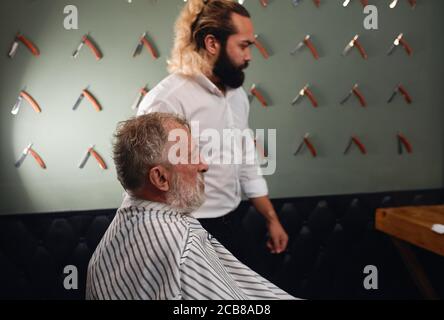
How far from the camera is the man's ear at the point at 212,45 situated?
1.86 metres

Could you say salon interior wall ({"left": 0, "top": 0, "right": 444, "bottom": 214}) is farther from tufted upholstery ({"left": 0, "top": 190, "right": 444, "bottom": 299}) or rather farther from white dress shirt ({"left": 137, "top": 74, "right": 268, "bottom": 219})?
white dress shirt ({"left": 137, "top": 74, "right": 268, "bottom": 219})

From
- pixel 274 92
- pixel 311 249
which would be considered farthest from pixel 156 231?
pixel 311 249

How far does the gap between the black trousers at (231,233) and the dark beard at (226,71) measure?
1.76 feet

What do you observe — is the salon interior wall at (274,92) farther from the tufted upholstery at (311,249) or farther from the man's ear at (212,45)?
the man's ear at (212,45)

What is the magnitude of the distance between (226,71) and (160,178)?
738 millimetres

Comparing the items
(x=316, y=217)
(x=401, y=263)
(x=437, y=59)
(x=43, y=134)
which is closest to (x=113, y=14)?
(x=43, y=134)

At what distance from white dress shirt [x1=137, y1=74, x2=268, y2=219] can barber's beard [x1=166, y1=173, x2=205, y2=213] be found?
464 millimetres

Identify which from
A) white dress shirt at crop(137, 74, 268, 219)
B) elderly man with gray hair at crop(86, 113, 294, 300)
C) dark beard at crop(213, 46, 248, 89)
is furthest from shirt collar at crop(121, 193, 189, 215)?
dark beard at crop(213, 46, 248, 89)

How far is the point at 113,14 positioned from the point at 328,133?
110cm

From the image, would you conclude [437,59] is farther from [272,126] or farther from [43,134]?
[43,134]

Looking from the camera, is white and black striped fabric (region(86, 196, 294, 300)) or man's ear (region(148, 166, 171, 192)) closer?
white and black striped fabric (region(86, 196, 294, 300))

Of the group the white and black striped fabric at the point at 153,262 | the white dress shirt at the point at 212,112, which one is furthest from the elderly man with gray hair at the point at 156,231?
the white dress shirt at the point at 212,112

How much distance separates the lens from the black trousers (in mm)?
1890
